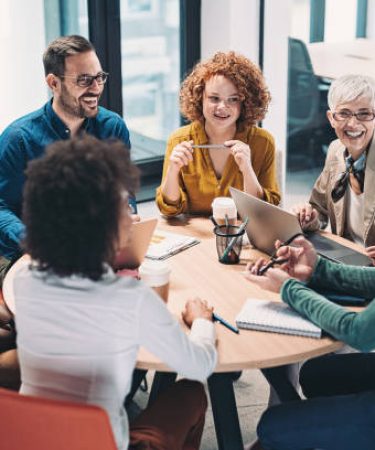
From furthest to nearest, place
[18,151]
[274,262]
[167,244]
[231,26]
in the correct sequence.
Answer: [231,26] → [18,151] → [167,244] → [274,262]

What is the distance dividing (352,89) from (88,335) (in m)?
1.52

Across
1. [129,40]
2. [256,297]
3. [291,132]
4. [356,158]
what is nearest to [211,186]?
[356,158]

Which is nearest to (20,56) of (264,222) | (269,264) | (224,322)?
(264,222)

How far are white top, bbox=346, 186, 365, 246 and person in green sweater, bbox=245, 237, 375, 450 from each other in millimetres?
623

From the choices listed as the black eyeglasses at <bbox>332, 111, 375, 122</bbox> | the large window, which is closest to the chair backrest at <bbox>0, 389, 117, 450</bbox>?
the black eyeglasses at <bbox>332, 111, 375, 122</bbox>

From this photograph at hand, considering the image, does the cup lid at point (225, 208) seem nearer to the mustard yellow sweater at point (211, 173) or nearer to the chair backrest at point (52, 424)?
the mustard yellow sweater at point (211, 173)

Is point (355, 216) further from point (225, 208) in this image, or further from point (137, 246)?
point (137, 246)

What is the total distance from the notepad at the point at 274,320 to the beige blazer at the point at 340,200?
0.75m

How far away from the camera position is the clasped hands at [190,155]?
2.73 metres

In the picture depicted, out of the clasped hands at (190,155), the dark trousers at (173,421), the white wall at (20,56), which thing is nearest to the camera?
the dark trousers at (173,421)

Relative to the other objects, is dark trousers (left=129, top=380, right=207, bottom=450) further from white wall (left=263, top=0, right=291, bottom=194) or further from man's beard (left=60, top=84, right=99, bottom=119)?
white wall (left=263, top=0, right=291, bottom=194)

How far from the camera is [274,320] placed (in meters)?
1.89

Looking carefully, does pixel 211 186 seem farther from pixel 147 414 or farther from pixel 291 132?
pixel 291 132

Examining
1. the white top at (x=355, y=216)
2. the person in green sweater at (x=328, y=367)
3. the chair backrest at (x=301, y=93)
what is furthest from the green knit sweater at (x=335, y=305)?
the chair backrest at (x=301, y=93)
